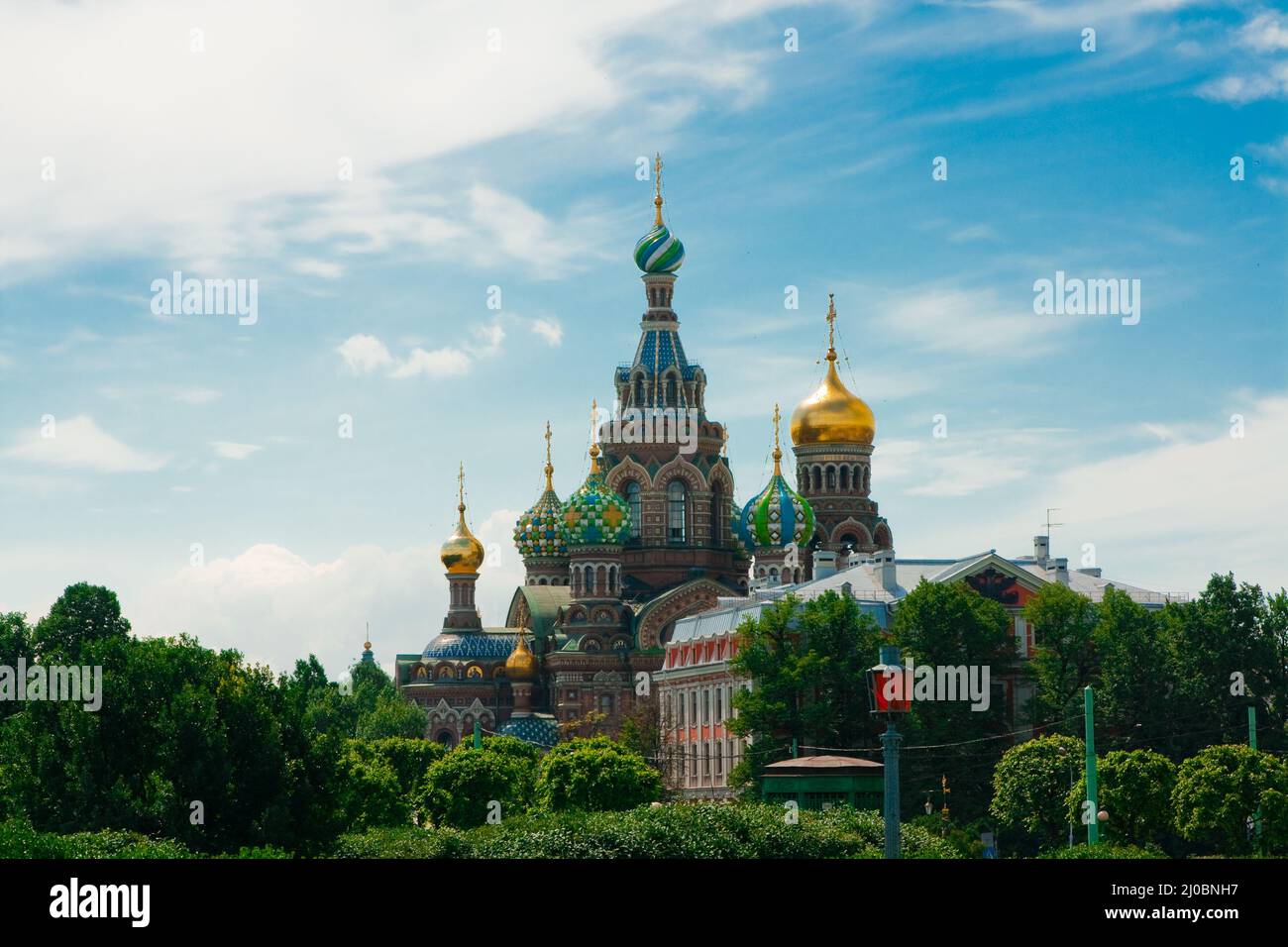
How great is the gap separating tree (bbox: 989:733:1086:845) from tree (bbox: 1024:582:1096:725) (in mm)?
10931

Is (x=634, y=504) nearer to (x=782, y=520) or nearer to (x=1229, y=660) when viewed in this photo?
(x=782, y=520)

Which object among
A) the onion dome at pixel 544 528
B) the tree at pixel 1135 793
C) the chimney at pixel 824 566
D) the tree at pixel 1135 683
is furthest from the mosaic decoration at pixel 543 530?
the tree at pixel 1135 793

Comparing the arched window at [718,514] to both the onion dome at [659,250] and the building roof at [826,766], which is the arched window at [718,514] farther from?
the building roof at [826,766]

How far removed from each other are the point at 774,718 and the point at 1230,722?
47.4 feet

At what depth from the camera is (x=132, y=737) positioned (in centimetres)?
4841

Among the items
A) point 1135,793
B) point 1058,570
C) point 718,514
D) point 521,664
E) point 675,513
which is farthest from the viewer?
point 718,514

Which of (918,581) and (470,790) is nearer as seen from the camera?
(470,790)

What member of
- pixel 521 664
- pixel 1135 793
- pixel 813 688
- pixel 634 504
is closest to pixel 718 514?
pixel 634 504

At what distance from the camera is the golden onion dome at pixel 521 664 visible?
105562 millimetres

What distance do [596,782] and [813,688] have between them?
981 centimetres

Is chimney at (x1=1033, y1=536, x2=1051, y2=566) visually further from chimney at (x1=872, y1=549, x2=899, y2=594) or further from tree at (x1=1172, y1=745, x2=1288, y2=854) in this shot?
tree at (x1=1172, y1=745, x2=1288, y2=854)

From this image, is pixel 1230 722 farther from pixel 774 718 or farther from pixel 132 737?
pixel 132 737

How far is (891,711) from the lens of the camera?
1599 inches
